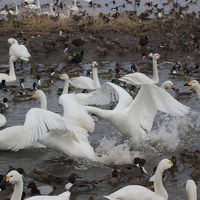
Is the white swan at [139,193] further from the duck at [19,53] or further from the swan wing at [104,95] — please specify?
the duck at [19,53]

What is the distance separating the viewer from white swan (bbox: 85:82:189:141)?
11.1m

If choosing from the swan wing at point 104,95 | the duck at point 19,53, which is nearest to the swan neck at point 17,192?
the swan wing at point 104,95

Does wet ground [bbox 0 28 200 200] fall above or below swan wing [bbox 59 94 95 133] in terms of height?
below

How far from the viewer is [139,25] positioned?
23562mm

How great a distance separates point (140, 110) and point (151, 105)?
0.24m

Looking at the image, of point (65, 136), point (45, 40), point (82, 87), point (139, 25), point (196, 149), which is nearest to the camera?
point (65, 136)

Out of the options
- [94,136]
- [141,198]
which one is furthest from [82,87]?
[141,198]

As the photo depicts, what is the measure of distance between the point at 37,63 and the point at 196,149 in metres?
9.48

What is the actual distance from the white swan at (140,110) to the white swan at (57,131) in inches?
12.9

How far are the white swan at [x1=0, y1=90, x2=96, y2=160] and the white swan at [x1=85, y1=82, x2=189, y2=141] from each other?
0.33 m

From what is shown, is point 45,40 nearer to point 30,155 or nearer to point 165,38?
point 165,38

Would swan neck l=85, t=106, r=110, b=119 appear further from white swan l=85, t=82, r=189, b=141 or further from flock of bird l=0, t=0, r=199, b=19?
flock of bird l=0, t=0, r=199, b=19

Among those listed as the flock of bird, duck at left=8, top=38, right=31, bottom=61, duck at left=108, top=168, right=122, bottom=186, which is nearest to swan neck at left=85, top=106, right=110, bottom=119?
duck at left=108, top=168, right=122, bottom=186

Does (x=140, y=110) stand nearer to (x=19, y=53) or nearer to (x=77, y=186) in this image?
(x=77, y=186)
